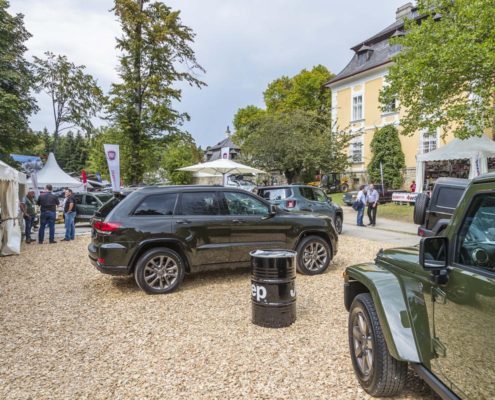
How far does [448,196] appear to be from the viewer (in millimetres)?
7543

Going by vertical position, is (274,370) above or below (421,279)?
below

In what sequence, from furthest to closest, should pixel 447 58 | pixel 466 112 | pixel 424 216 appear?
1. pixel 466 112
2. pixel 447 58
3. pixel 424 216

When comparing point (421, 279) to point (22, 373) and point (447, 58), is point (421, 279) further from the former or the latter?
point (447, 58)

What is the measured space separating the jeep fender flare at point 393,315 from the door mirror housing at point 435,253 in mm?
609

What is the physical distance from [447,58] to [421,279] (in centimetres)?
1332

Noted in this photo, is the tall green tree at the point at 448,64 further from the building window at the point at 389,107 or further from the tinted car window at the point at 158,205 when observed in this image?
the tinted car window at the point at 158,205

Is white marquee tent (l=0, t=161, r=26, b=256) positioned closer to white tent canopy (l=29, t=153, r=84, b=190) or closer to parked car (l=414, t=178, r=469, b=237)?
parked car (l=414, t=178, r=469, b=237)

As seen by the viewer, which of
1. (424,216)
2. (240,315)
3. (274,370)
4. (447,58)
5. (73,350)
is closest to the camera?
(274,370)

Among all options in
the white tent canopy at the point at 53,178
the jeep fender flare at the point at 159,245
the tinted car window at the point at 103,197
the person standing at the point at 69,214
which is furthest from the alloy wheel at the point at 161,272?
the white tent canopy at the point at 53,178

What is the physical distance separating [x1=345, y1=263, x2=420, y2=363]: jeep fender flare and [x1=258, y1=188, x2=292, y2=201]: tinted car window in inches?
336

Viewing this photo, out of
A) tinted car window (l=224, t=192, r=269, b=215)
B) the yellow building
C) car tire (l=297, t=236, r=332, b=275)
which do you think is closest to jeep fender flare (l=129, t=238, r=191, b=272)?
tinted car window (l=224, t=192, r=269, b=215)

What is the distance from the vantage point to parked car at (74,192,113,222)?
16.5 m

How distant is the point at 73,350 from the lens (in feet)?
13.4

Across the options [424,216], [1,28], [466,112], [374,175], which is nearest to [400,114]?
[374,175]
